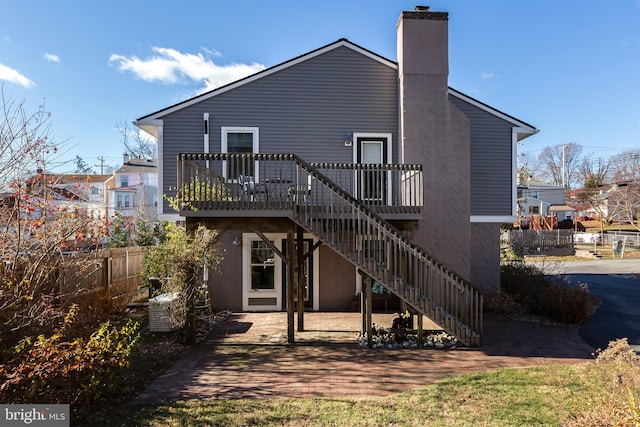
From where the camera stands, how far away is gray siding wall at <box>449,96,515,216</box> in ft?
36.4

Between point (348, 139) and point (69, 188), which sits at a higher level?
point (348, 139)

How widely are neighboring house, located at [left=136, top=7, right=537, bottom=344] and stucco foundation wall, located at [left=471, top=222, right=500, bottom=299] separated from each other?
31mm

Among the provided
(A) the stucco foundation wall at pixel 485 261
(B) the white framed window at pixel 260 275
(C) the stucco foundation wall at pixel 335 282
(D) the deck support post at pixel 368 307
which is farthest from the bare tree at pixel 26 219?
(A) the stucco foundation wall at pixel 485 261

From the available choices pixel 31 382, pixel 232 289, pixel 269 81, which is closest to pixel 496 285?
pixel 232 289

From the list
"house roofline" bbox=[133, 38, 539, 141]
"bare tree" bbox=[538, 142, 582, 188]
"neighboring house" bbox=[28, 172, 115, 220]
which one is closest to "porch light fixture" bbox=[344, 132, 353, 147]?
"house roofline" bbox=[133, 38, 539, 141]

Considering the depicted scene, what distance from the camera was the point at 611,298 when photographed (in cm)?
1290

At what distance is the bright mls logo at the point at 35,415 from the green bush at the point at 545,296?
11.0m

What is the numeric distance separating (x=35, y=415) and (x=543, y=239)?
31.8m

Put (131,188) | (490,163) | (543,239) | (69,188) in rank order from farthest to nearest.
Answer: (131,188) → (543,239) → (490,163) → (69,188)

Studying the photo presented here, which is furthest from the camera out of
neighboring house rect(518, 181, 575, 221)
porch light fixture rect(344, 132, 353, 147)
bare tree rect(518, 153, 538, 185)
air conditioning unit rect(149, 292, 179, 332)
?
neighboring house rect(518, 181, 575, 221)

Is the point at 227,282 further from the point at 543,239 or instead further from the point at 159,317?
the point at 543,239

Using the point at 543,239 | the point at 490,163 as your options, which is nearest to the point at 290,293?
the point at 490,163

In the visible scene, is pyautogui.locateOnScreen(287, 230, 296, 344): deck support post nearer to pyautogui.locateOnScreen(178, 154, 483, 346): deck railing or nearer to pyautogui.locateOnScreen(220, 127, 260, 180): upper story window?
pyautogui.locateOnScreen(178, 154, 483, 346): deck railing

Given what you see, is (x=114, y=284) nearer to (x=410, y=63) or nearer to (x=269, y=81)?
(x=269, y=81)
